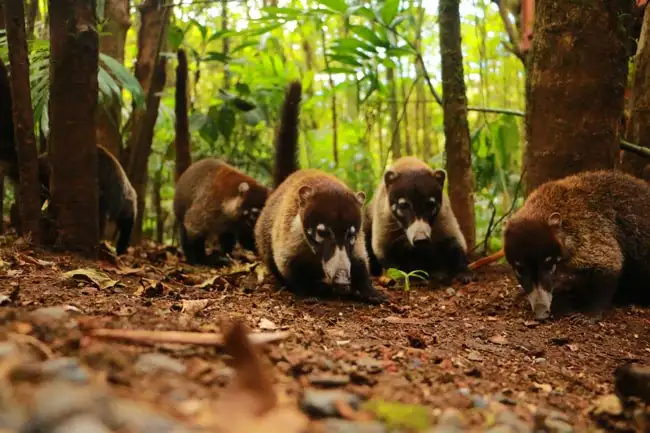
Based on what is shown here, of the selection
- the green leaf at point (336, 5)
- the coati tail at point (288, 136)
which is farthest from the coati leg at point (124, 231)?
the green leaf at point (336, 5)

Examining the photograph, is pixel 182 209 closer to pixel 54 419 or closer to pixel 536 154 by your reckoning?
pixel 536 154

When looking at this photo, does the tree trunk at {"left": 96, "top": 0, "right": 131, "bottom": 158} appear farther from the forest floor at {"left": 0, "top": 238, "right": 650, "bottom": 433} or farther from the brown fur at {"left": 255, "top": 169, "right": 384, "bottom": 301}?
the brown fur at {"left": 255, "top": 169, "right": 384, "bottom": 301}

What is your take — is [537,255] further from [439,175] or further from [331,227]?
[439,175]

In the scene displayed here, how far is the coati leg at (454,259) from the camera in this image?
545 cm

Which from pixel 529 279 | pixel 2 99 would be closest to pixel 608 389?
pixel 529 279

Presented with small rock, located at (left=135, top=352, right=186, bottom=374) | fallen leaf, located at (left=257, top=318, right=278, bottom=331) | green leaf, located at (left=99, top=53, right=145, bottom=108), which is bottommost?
fallen leaf, located at (left=257, top=318, right=278, bottom=331)

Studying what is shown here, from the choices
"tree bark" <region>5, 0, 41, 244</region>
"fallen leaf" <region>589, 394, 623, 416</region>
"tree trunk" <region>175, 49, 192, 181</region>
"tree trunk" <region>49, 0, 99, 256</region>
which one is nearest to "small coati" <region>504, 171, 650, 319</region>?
"fallen leaf" <region>589, 394, 623, 416</region>

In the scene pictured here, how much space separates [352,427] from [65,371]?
0.69 metres

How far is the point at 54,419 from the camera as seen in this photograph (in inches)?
46.5

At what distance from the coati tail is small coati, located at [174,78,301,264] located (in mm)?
37

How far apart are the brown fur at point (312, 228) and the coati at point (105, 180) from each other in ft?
6.46

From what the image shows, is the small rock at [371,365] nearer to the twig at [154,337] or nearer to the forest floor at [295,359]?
the forest floor at [295,359]

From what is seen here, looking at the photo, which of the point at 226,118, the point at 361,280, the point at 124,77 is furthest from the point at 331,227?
the point at 226,118

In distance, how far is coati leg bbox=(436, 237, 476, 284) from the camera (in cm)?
545
